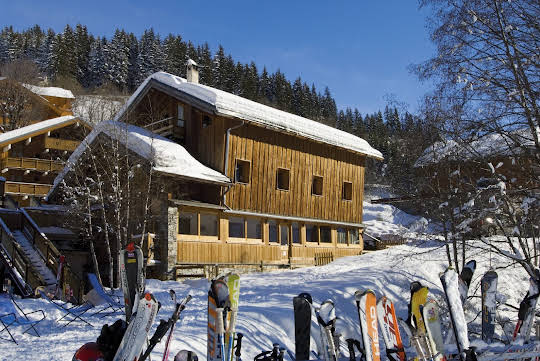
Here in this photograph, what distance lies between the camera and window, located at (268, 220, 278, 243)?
1938 cm

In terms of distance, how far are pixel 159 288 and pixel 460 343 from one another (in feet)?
33.1

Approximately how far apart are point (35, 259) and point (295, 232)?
1048 centimetres

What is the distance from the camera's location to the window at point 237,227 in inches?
706

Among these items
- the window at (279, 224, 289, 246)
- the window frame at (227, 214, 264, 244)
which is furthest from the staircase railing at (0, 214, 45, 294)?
the window at (279, 224, 289, 246)

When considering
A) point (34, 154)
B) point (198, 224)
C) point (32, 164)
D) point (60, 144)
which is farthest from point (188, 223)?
point (34, 154)

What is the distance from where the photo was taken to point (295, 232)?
20453 mm

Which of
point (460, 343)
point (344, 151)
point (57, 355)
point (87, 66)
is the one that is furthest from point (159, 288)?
point (87, 66)

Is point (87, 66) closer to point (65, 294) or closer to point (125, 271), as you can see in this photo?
point (65, 294)

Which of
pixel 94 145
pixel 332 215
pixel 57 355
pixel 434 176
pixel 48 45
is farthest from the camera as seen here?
pixel 48 45

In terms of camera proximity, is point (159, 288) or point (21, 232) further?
point (21, 232)

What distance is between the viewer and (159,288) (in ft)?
44.7

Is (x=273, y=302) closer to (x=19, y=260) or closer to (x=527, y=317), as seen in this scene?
(x=527, y=317)

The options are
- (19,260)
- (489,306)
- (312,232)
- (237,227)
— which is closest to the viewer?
(489,306)

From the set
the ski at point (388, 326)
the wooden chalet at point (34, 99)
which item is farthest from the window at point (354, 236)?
the wooden chalet at point (34, 99)
